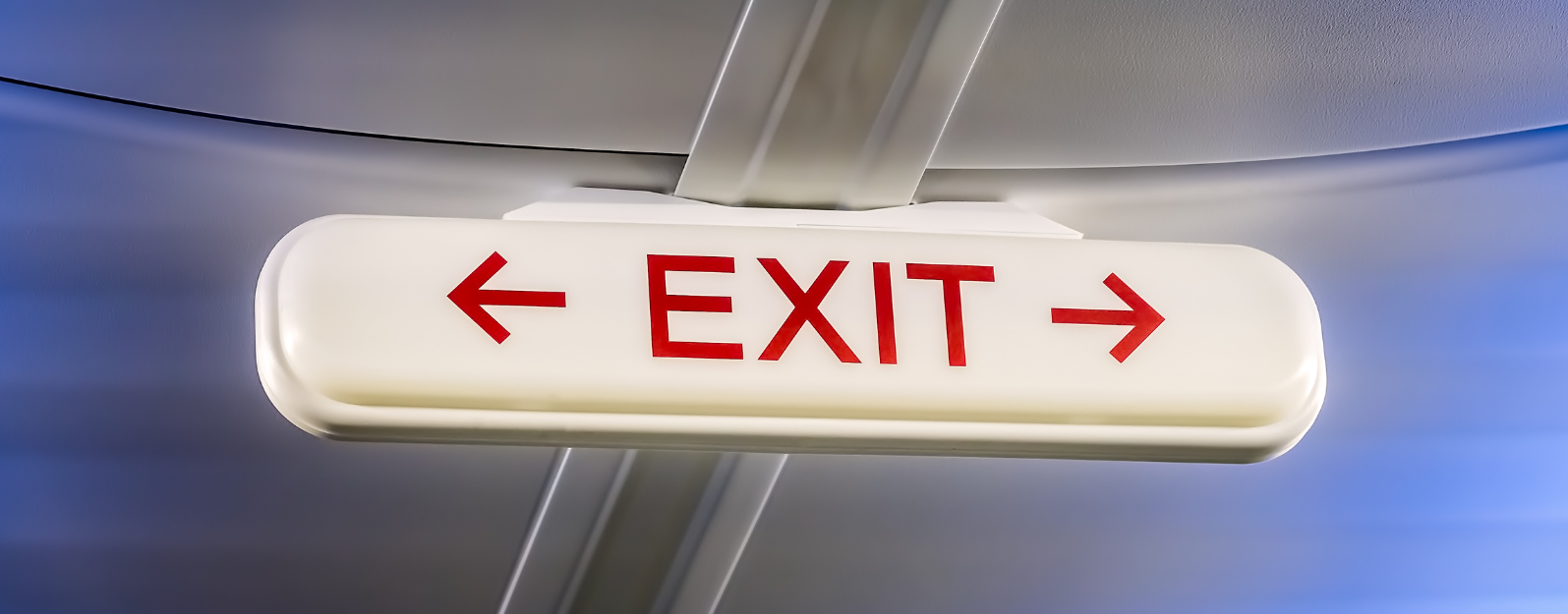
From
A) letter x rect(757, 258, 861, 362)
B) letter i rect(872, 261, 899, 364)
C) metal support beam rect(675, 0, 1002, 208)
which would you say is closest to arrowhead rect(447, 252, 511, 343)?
letter x rect(757, 258, 861, 362)

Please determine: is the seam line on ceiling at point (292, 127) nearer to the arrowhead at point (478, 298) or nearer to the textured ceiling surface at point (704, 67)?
the textured ceiling surface at point (704, 67)

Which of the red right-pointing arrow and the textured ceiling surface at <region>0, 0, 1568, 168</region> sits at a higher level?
the textured ceiling surface at <region>0, 0, 1568, 168</region>

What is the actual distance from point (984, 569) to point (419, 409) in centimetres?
192

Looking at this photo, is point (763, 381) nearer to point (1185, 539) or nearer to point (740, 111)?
point (740, 111)

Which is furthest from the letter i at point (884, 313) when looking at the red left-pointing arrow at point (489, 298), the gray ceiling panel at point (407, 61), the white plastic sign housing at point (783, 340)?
the gray ceiling panel at point (407, 61)

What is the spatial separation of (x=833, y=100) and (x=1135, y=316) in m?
0.52

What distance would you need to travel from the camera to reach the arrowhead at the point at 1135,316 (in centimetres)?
138

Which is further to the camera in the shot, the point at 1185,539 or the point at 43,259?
the point at 1185,539

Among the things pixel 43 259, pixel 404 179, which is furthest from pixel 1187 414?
pixel 43 259

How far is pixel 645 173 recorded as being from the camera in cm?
193

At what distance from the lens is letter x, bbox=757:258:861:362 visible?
1.32m

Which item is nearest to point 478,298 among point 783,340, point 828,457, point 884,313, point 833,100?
point 783,340

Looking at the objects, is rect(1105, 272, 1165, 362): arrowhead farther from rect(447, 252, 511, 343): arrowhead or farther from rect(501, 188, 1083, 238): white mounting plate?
rect(447, 252, 511, 343): arrowhead

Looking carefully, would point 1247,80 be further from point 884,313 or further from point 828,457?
point 828,457
